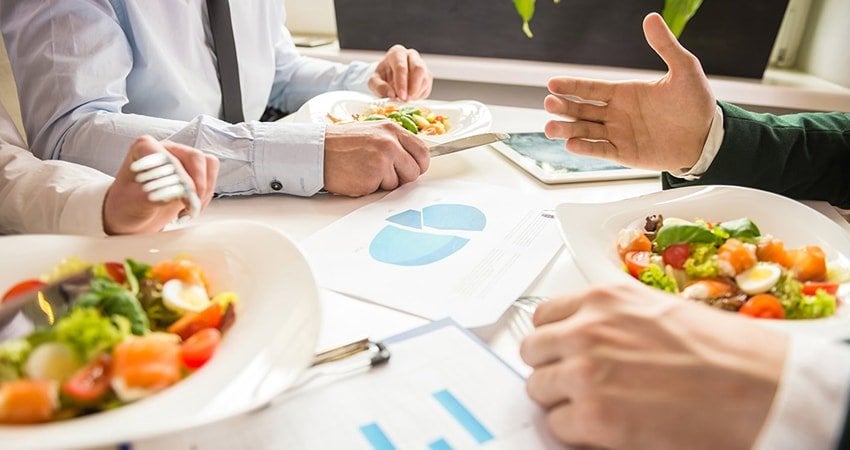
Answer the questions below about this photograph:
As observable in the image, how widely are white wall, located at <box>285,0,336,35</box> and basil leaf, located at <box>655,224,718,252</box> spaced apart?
194 cm

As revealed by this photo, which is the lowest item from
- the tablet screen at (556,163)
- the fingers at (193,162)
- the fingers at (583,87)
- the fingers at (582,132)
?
the tablet screen at (556,163)

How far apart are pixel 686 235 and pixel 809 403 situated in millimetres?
352

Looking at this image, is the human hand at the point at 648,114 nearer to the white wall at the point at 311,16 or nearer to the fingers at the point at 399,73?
the fingers at the point at 399,73

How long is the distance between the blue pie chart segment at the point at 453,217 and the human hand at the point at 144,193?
1.17 ft

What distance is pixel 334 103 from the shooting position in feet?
4.99

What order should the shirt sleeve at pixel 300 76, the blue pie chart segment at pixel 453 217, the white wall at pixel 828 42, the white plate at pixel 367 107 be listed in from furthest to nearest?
1. the white wall at pixel 828 42
2. the shirt sleeve at pixel 300 76
3. the white plate at pixel 367 107
4. the blue pie chart segment at pixel 453 217

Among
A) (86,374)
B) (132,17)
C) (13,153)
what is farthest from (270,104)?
(86,374)

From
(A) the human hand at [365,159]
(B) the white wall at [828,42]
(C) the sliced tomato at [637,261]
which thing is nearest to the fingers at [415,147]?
(A) the human hand at [365,159]

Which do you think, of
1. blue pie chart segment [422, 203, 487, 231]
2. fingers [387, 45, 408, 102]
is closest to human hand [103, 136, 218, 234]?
blue pie chart segment [422, 203, 487, 231]

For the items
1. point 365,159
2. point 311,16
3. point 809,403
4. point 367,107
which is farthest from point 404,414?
point 311,16

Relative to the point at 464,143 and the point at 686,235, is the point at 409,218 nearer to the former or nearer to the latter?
the point at 464,143

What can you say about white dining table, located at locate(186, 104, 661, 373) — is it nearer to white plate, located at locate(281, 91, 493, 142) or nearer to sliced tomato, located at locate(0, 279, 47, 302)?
white plate, located at locate(281, 91, 493, 142)

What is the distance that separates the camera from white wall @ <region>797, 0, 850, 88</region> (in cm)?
187

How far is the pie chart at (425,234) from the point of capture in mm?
886
